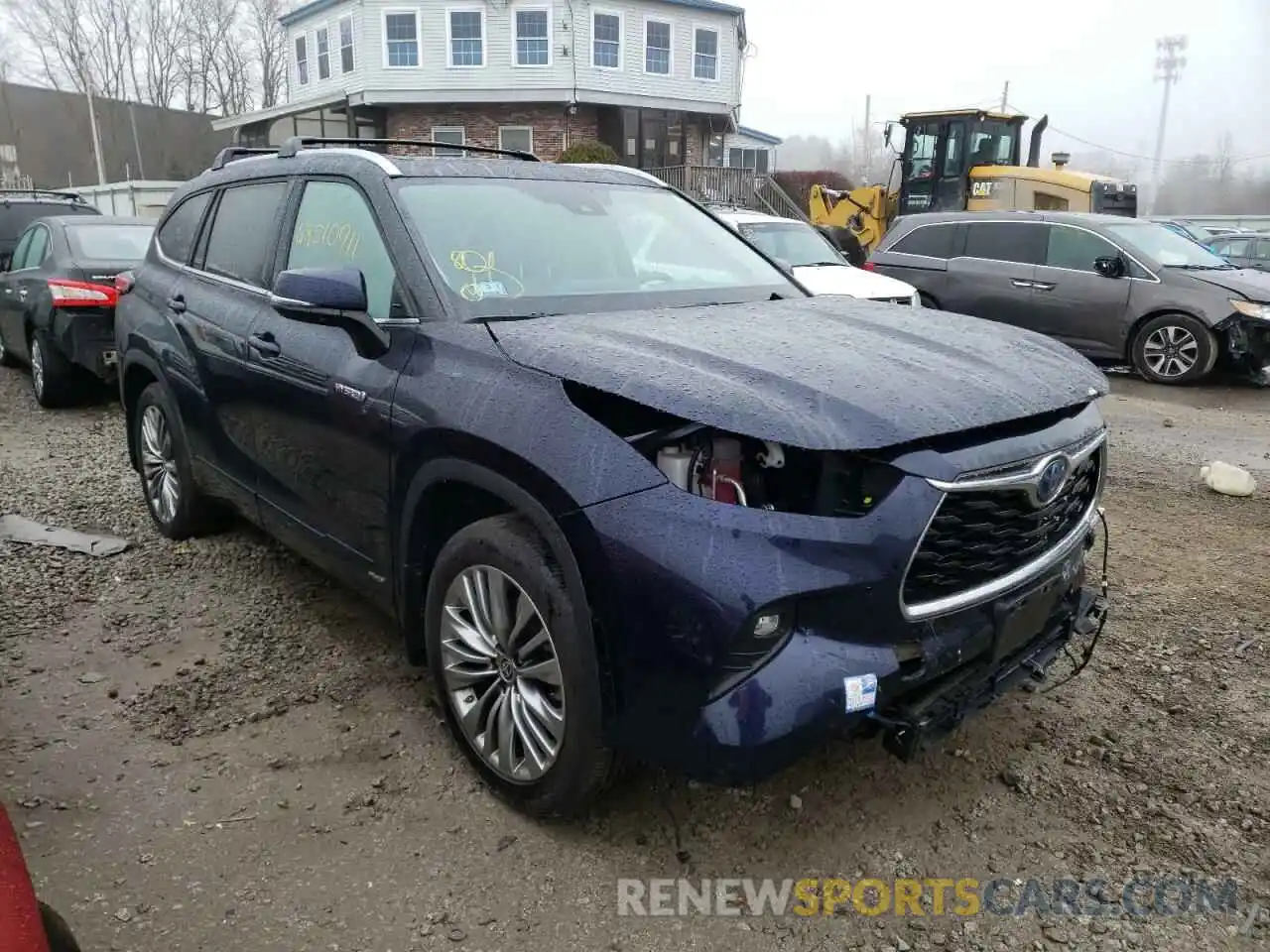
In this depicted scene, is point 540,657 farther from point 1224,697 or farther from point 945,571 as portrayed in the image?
point 1224,697

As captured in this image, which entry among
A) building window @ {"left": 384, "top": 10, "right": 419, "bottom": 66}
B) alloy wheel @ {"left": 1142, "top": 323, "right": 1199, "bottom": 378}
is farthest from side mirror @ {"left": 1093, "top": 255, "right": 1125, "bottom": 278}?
building window @ {"left": 384, "top": 10, "right": 419, "bottom": 66}

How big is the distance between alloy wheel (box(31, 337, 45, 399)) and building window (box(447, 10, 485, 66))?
2176 centimetres

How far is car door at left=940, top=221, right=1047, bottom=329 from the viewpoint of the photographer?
1070 centimetres

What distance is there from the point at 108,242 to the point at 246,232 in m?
4.91

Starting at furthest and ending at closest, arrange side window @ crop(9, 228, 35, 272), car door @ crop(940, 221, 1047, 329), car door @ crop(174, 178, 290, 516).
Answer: car door @ crop(940, 221, 1047, 329) → side window @ crop(9, 228, 35, 272) → car door @ crop(174, 178, 290, 516)

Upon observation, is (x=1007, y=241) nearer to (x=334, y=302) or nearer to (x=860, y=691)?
(x=334, y=302)

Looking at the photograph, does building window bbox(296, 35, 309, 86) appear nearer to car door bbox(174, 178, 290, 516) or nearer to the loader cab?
the loader cab

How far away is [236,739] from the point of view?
319 centimetres

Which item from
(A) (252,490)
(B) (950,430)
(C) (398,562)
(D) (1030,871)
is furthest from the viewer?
(A) (252,490)

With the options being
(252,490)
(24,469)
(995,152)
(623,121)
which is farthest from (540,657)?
(623,121)

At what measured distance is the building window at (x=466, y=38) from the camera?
88.7 ft

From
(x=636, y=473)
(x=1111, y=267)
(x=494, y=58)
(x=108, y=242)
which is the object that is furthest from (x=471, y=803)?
(x=494, y=58)

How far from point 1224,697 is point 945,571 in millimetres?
1772

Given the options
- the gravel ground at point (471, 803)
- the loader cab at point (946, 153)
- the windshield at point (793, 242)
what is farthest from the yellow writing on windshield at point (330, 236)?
the loader cab at point (946, 153)
